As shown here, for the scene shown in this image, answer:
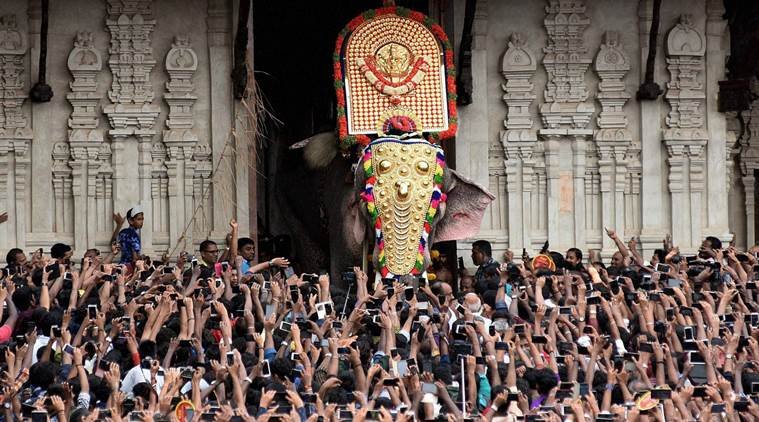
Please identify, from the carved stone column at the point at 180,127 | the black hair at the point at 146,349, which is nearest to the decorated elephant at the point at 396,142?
the carved stone column at the point at 180,127

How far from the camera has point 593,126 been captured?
1867 centimetres

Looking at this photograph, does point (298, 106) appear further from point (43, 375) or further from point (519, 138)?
point (43, 375)

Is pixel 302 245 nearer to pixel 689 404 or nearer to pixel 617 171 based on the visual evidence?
pixel 617 171

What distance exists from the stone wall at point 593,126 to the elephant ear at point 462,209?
170cm

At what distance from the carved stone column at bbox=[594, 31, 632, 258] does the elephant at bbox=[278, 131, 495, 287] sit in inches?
84.3

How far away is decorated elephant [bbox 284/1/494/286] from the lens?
15734 millimetres

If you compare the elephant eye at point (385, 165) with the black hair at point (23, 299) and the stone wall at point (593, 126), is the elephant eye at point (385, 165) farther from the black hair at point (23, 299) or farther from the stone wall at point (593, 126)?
the black hair at point (23, 299)

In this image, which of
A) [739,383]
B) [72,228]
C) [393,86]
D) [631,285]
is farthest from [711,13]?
[739,383]

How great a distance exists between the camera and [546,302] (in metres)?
14.1

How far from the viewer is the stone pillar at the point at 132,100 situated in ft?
59.0

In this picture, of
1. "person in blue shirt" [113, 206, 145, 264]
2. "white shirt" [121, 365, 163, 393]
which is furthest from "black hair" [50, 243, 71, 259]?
"white shirt" [121, 365, 163, 393]

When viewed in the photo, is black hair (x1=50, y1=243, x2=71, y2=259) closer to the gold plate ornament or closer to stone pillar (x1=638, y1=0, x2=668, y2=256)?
the gold plate ornament

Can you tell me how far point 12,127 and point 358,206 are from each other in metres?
3.81

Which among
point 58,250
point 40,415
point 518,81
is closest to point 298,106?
point 518,81
